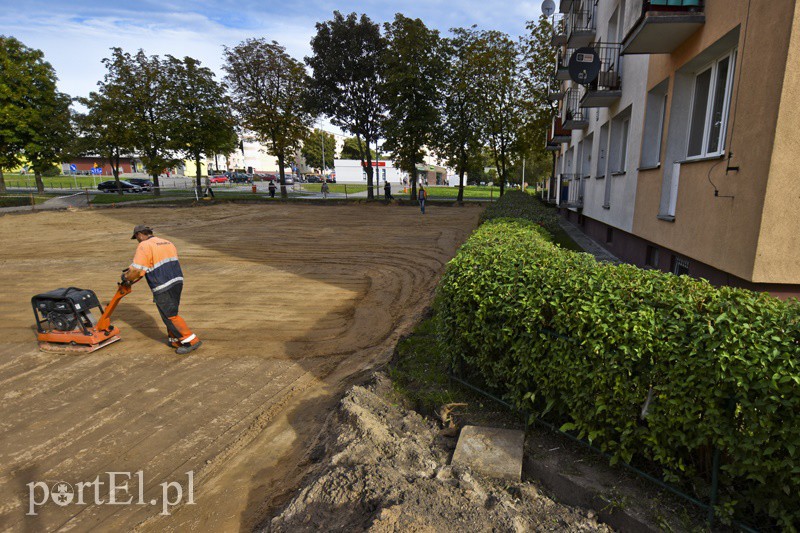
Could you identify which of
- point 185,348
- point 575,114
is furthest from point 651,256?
point 575,114

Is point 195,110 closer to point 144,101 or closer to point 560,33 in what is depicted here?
point 144,101

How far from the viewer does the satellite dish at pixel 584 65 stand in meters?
11.1

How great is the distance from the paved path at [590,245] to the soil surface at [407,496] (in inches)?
314

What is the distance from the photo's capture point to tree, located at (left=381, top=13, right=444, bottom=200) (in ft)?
115

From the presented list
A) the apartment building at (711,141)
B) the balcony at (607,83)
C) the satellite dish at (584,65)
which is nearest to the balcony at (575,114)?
the balcony at (607,83)

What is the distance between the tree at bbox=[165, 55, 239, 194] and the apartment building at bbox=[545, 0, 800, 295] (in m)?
35.0

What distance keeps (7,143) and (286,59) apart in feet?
75.1

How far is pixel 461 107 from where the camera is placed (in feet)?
122

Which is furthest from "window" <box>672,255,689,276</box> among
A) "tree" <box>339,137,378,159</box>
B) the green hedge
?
"tree" <box>339,137,378,159</box>

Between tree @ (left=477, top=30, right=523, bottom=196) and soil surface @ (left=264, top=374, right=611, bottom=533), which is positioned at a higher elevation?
tree @ (left=477, top=30, right=523, bottom=196)

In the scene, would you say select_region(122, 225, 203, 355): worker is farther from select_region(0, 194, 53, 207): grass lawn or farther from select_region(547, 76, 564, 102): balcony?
select_region(0, 194, 53, 207): grass lawn

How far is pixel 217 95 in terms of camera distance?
129 ft

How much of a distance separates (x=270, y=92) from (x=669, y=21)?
3877 centimetres
